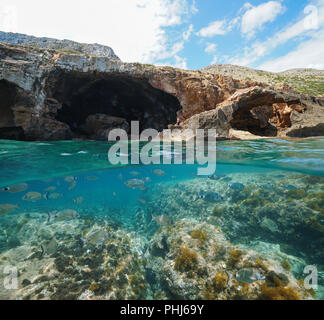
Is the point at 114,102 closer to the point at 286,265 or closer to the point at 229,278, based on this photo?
the point at 229,278

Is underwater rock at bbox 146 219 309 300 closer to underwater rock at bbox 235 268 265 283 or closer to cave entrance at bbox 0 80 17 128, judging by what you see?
underwater rock at bbox 235 268 265 283

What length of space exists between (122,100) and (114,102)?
Result: 1.08 m

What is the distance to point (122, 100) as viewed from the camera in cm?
2005

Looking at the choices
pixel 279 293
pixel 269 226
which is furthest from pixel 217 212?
pixel 279 293

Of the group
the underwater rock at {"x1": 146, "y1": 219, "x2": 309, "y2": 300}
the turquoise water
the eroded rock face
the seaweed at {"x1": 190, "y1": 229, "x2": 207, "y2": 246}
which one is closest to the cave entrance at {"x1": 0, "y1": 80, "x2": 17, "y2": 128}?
the turquoise water

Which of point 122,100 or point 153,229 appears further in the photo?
point 122,100

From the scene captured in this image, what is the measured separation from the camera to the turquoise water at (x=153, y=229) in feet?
12.4

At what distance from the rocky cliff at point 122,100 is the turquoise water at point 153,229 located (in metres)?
3.10

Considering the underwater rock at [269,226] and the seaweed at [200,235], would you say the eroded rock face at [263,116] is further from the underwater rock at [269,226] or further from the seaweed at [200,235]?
the seaweed at [200,235]

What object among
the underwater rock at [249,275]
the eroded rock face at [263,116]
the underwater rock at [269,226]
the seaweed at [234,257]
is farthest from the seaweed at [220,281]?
the eroded rock face at [263,116]

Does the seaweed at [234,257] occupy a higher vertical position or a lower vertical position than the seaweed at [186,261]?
higher

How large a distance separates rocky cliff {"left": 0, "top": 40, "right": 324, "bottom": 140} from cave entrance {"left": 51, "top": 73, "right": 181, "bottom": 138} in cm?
10

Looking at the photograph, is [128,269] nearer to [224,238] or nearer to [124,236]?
[124,236]
